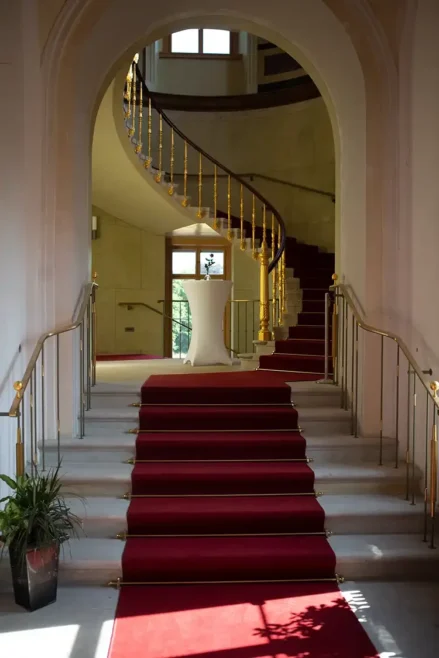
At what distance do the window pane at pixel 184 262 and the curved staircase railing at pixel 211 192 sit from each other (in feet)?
3.61

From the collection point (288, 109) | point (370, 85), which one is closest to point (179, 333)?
point (288, 109)

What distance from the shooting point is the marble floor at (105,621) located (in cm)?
288

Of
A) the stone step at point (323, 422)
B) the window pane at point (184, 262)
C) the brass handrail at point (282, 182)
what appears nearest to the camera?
the stone step at point (323, 422)

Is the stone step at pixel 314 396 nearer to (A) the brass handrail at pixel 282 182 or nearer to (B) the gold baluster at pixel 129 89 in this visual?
(B) the gold baluster at pixel 129 89

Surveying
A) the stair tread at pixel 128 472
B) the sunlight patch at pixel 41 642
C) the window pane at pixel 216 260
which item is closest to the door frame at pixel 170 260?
the window pane at pixel 216 260

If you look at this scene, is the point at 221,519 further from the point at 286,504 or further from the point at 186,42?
the point at 186,42

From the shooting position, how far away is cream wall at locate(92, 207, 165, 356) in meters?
10.6

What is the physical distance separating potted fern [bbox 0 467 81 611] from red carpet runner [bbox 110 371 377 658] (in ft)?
1.36

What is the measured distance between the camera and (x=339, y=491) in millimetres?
4316

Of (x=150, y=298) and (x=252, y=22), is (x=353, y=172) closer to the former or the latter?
(x=252, y=22)

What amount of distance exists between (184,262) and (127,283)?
1.09m

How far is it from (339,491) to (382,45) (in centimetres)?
321

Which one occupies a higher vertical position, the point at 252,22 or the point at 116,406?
the point at 252,22

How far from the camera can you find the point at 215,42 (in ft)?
35.6
